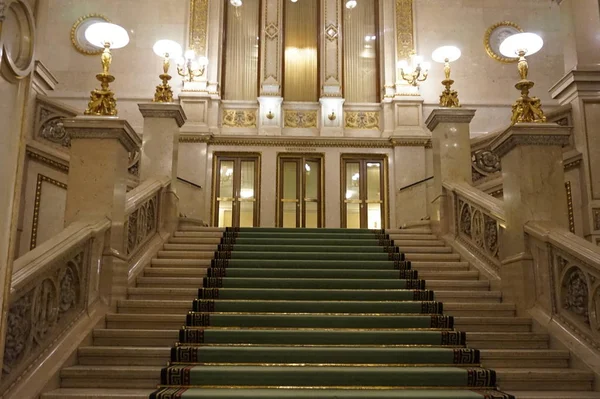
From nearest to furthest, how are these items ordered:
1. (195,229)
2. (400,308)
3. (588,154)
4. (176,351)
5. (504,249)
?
1. (176,351)
2. (400,308)
3. (504,249)
4. (195,229)
5. (588,154)

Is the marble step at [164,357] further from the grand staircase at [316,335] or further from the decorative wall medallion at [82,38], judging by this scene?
the decorative wall medallion at [82,38]

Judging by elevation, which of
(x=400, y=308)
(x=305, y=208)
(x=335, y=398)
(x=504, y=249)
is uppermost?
(x=305, y=208)

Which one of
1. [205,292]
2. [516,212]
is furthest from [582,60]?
[205,292]

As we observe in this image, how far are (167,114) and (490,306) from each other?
573 cm

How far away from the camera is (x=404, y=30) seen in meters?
15.0

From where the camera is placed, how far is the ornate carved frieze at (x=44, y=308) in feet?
14.0

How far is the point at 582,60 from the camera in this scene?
11188 mm

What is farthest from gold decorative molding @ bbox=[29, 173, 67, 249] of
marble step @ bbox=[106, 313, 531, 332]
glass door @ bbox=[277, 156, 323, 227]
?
marble step @ bbox=[106, 313, 531, 332]

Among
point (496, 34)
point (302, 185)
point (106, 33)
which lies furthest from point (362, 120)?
point (106, 33)

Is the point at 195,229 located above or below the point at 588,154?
below

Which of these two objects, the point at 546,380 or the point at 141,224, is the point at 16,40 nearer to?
the point at 546,380

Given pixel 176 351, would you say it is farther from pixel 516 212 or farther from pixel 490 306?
pixel 516 212

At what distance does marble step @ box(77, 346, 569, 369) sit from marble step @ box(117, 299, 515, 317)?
79 centimetres

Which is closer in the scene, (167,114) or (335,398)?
(335,398)
